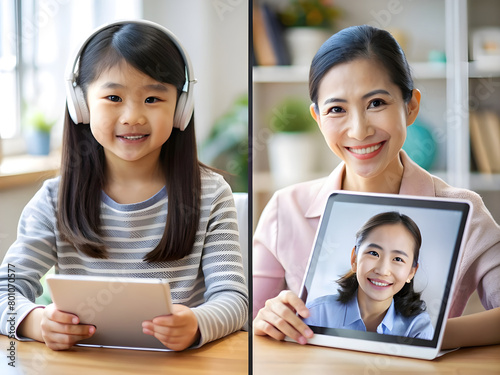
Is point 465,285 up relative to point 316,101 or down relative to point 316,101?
down

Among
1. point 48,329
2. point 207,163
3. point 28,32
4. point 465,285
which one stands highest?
point 28,32

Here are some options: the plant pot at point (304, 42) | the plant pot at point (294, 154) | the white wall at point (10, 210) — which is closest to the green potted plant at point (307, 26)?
the plant pot at point (304, 42)

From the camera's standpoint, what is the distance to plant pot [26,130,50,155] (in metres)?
1.08

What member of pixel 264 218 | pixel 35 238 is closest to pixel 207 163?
pixel 264 218

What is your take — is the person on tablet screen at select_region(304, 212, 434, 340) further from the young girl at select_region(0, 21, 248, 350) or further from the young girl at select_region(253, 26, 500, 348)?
the young girl at select_region(0, 21, 248, 350)

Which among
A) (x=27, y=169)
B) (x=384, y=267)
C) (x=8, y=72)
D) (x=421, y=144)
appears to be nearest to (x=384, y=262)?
(x=384, y=267)

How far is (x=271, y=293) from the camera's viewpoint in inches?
40.5

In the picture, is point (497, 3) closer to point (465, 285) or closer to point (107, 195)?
point (465, 285)

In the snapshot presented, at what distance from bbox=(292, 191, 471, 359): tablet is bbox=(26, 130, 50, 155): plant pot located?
1.83ft

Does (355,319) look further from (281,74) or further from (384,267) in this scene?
(281,74)

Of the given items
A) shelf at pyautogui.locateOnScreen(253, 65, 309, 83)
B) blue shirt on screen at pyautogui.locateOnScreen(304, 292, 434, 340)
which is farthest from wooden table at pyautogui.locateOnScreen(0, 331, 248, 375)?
shelf at pyautogui.locateOnScreen(253, 65, 309, 83)

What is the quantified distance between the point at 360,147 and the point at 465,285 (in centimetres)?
30

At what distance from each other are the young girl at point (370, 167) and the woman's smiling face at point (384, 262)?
0.08 metres

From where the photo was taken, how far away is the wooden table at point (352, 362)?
0.93 metres
